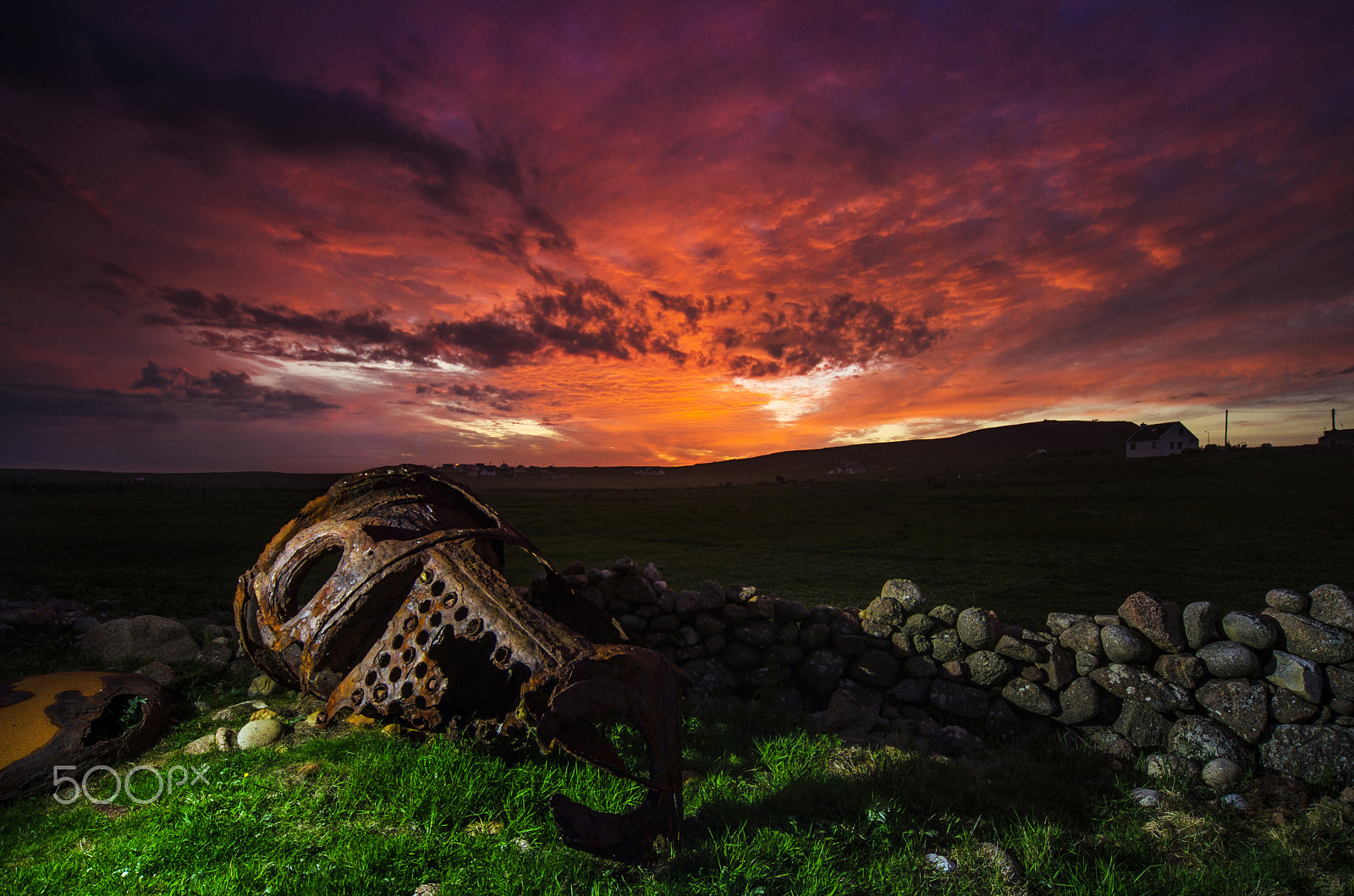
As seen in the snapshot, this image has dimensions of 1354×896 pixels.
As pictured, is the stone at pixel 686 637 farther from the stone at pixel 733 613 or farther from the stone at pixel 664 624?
the stone at pixel 733 613

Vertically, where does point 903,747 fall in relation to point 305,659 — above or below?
below

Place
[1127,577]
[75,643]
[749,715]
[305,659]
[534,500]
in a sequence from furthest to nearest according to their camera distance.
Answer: [534,500] → [1127,577] → [75,643] → [749,715] → [305,659]

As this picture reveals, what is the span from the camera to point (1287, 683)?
6.07 meters

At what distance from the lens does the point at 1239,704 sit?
6102 mm

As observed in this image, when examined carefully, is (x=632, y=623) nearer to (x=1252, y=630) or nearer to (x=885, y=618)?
(x=885, y=618)

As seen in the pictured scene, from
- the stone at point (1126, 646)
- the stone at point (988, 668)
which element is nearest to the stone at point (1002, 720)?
the stone at point (988, 668)

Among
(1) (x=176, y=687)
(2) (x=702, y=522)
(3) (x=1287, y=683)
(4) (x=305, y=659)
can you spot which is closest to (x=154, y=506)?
(2) (x=702, y=522)

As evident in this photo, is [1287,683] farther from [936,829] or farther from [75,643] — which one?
[75,643]

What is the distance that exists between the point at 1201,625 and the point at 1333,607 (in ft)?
4.11

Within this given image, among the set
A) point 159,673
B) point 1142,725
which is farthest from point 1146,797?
point 159,673

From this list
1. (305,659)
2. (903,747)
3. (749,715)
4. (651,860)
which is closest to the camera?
(651,860)

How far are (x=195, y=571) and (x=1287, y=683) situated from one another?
2286cm

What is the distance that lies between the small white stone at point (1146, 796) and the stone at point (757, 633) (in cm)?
394

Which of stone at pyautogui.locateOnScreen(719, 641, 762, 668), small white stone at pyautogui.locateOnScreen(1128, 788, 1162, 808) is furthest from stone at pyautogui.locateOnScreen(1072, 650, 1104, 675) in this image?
stone at pyautogui.locateOnScreen(719, 641, 762, 668)
